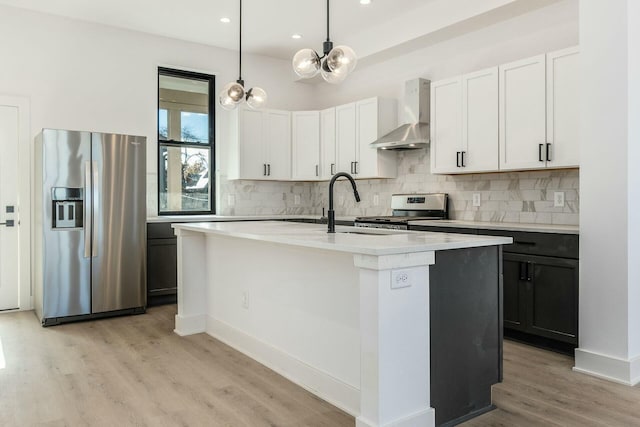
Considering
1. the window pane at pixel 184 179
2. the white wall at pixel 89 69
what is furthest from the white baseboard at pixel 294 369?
the white wall at pixel 89 69

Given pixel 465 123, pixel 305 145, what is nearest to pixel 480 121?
pixel 465 123

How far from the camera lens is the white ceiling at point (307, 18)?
4.39 metres

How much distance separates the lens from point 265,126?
6008 millimetres

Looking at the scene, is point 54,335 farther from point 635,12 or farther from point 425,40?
point 635,12

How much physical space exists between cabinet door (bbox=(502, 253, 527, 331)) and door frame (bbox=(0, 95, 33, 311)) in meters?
4.47

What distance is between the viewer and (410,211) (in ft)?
17.1

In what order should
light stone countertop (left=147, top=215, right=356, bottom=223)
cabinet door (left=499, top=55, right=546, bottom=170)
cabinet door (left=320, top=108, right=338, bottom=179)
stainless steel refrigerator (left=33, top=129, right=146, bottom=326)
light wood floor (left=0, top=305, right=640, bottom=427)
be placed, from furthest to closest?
cabinet door (left=320, top=108, right=338, bottom=179), light stone countertop (left=147, top=215, right=356, bottom=223), stainless steel refrigerator (left=33, top=129, right=146, bottom=326), cabinet door (left=499, top=55, right=546, bottom=170), light wood floor (left=0, top=305, right=640, bottom=427)

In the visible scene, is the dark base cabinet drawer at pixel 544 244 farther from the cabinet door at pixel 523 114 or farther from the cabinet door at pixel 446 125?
the cabinet door at pixel 446 125

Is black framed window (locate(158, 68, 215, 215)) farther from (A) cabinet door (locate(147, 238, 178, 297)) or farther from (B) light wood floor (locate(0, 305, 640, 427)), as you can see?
(B) light wood floor (locate(0, 305, 640, 427))

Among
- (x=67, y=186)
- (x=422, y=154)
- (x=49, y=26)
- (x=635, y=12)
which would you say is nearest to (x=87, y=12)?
(x=49, y=26)

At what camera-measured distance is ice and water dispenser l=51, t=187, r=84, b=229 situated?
423 centimetres

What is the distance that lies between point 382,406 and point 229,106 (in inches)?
102

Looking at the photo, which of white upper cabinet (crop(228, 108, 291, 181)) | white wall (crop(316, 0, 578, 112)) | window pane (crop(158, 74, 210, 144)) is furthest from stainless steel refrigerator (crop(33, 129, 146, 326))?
white wall (crop(316, 0, 578, 112))

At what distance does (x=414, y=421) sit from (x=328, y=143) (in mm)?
4224
